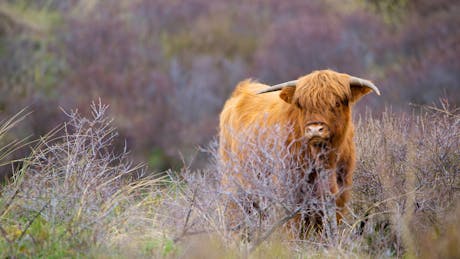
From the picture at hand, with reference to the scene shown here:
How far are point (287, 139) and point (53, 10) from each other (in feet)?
126

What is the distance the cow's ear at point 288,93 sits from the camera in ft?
21.5

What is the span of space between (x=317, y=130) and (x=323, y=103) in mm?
295

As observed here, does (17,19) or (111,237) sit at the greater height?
(111,237)

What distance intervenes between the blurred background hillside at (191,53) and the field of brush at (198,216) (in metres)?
23.4

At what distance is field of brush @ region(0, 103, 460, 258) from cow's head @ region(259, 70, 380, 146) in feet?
1.59

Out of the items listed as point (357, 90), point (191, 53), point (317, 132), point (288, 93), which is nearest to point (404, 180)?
point (357, 90)

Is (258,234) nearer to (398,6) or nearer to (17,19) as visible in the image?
(17,19)

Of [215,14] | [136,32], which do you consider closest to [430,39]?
[215,14]

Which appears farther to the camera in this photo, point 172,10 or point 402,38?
point 172,10

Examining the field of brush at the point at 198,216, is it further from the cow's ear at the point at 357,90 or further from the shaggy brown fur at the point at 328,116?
the cow's ear at the point at 357,90

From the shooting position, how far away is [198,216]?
5.60 meters

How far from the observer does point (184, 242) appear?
17.3ft

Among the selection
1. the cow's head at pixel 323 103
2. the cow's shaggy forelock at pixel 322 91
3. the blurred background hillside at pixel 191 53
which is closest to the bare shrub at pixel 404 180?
the cow's head at pixel 323 103

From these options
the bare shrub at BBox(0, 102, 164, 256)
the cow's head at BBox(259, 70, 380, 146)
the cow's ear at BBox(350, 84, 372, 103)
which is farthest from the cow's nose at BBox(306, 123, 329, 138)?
the bare shrub at BBox(0, 102, 164, 256)
